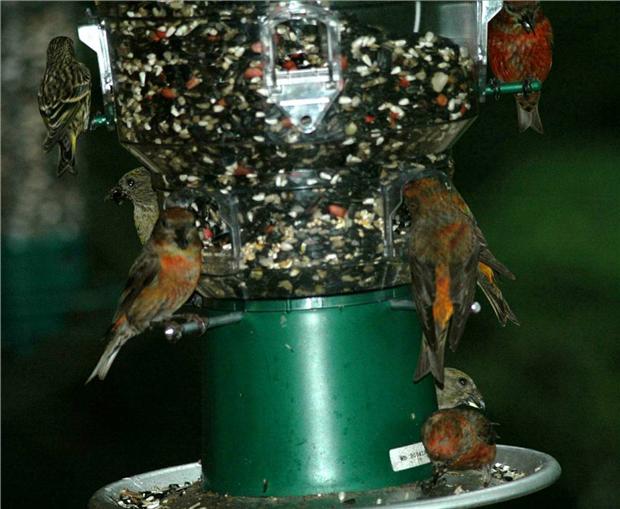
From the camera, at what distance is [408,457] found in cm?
500

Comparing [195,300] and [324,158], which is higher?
[324,158]

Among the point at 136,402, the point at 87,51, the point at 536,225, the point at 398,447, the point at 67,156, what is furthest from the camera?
the point at 136,402

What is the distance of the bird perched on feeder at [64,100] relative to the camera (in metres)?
6.60

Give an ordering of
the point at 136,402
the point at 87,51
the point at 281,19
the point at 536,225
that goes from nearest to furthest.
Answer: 1. the point at 281,19
2. the point at 536,225
3. the point at 87,51
4. the point at 136,402

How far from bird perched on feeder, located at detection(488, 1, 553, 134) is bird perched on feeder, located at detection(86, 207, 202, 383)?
2.60 metres

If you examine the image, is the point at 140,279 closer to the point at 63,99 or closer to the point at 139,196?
the point at 139,196

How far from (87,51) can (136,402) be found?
11.3 feet

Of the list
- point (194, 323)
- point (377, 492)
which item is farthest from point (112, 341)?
point (377, 492)

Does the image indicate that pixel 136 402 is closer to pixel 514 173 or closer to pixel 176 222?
pixel 514 173

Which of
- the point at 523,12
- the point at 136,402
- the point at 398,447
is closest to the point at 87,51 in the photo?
the point at 136,402

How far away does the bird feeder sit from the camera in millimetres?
4656

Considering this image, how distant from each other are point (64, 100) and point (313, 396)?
2.48 m

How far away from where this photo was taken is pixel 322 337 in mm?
4836

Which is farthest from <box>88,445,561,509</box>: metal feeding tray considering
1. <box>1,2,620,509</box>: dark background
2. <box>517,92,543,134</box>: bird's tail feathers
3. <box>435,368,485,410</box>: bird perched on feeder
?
<box>1,2,620,509</box>: dark background
